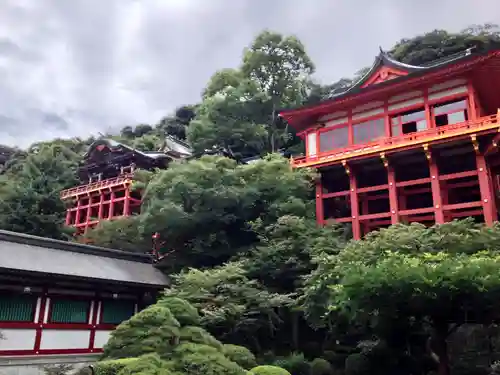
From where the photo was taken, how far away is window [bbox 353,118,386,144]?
23.2 m

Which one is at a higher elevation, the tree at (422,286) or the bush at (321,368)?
the tree at (422,286)

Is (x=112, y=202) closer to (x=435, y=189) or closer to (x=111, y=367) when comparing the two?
(x=435, y=189)

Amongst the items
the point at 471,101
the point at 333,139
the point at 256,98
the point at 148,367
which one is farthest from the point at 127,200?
the point at 148,367

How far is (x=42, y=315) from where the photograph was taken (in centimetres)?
1503

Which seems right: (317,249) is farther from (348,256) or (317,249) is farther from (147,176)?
(147,176)

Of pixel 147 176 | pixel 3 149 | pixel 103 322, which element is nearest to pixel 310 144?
pixel 147 176

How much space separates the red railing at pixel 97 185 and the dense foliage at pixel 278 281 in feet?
23.3

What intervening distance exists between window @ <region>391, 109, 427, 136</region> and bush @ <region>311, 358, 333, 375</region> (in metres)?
12.2

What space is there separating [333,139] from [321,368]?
12900mm

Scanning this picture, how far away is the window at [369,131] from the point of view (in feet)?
76.1

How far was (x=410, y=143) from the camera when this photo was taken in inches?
813

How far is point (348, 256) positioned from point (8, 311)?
34.2 ft

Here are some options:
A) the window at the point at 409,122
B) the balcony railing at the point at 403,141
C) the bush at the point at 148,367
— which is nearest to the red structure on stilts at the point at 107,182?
the balcony railing at the point at 403,141

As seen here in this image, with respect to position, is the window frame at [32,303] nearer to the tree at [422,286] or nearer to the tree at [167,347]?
the tree at [167,347]
